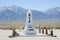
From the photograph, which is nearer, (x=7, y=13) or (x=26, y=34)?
(x=26, y=34)

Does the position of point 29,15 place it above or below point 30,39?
above

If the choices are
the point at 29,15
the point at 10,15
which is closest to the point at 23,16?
the point at 10,15

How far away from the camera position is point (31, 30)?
91.1ft

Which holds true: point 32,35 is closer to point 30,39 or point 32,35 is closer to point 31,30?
point 31,30

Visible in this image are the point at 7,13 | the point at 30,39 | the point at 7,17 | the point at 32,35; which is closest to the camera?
the point at 30,39

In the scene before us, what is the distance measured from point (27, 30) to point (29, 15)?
6.20 ft

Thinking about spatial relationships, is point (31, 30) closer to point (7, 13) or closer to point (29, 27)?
point (29, 27)

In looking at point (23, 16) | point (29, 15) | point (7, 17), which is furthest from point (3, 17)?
point (29, 15)

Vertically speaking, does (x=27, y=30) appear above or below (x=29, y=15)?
below

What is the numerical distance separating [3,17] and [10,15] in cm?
859

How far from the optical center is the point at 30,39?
939 inches

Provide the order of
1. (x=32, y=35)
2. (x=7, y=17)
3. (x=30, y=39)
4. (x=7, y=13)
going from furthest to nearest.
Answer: (x=7, y=13) → (x=7, y=17) → (x=32, y=35) → (x=30, y=39)

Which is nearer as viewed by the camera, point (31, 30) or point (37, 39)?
point (37, 39)

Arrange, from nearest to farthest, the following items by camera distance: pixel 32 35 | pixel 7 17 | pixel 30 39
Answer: pixel 30 39 → pixel 32 35 → pixel 7 17
